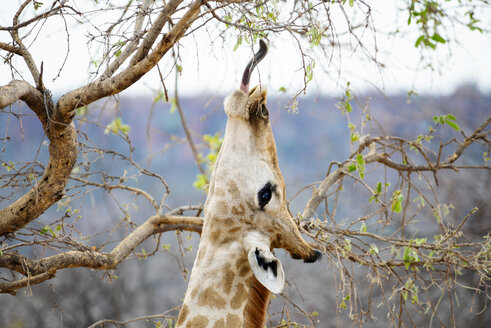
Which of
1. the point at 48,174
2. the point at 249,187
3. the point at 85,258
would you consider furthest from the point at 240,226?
the point at 85,258

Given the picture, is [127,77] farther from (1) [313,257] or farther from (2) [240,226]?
(1) [313,257]

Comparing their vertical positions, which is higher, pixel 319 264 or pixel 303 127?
pixel 303 127

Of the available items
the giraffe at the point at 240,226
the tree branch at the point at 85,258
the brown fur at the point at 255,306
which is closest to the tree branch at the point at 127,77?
the giraffe at the point at 240,226

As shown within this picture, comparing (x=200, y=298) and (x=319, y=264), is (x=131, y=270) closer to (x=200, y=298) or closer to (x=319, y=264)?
(x=319, y=264)

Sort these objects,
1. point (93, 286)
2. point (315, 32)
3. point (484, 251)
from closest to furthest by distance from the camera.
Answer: point (315, 32) → point (484, 251) → point (93, 286)

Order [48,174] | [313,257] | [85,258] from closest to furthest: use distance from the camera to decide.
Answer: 1. [313,257]
2. [48,174]
3. [85,258]

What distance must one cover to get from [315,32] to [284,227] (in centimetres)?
66

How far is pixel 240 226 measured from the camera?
178 cm

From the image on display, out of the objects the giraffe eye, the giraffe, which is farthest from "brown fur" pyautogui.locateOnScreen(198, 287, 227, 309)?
the giraffe eye

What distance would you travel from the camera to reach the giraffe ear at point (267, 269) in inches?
61.9

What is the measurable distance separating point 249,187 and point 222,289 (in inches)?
13.8

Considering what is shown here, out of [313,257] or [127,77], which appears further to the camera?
[313,257]

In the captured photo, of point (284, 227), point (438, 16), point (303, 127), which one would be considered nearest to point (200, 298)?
point (284, 227)

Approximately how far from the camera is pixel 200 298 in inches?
68.1
